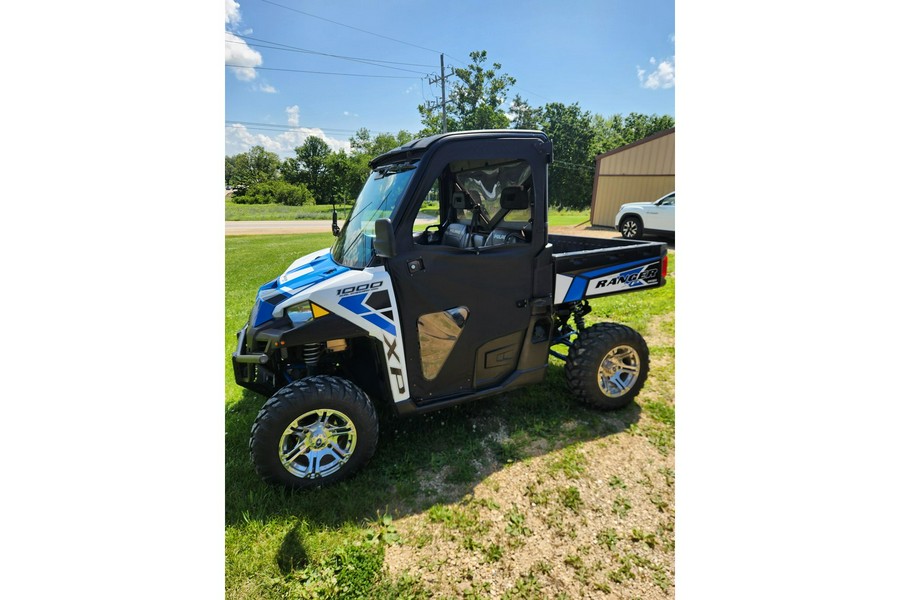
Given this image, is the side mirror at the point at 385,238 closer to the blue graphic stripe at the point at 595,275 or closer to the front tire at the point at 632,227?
the blue graphic stripe at the point at 595,275

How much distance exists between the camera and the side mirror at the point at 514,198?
2570mm

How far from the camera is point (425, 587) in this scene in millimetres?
1678

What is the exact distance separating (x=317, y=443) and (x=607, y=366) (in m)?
1.99

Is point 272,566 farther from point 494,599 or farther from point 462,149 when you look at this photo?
point 462,149

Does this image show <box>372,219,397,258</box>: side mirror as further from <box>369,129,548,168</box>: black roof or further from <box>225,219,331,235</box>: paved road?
<box>225,219,331,235</box>: paved road

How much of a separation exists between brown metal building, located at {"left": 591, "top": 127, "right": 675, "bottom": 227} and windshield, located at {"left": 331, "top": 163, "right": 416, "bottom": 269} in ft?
38.2

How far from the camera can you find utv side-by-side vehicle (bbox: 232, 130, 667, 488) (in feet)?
7.07

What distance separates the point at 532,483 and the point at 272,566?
1292 mm

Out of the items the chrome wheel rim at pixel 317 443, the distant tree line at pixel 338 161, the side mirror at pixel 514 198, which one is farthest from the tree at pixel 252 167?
the side mirror at pixel 514 198

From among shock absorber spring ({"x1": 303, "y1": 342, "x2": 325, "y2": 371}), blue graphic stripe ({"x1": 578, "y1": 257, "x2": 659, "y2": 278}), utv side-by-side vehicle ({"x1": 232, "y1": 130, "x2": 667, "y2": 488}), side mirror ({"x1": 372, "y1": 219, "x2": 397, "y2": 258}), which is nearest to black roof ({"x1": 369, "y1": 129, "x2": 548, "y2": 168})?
utv side-by-side vehicle ({"x1": 232, "y1": 130, "x2": 667, "y2": 488})

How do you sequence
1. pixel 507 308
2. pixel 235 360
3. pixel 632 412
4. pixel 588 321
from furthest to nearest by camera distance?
1. pixel 588 321
2. pixel 632 412
3. pixel 507 308
4. pixel 235 360

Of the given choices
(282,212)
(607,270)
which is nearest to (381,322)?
(607,270)

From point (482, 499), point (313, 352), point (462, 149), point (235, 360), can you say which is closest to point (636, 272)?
point (462, 149)

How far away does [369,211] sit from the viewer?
2559mm
